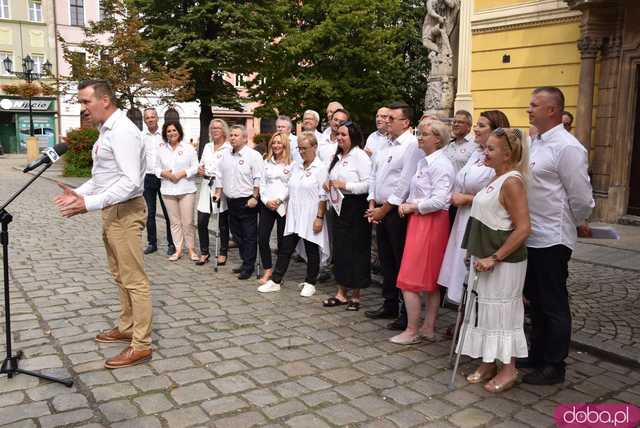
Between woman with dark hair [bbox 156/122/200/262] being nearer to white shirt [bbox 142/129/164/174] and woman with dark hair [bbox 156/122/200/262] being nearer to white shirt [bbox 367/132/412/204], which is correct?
white shirt [bbox 142/129/164/174]

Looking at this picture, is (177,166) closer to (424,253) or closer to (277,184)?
(277,184)

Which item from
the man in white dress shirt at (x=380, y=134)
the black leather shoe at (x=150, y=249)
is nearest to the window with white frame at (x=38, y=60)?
the black leather shoe at (x=150, y=249)

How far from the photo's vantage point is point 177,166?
8250 millimetres

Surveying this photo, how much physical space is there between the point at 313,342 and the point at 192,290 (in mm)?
2257

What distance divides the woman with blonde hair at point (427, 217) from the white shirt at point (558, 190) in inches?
34.2

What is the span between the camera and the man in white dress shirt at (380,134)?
6.87 meters

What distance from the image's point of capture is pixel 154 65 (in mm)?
22188

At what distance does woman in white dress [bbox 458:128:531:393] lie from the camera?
392cm

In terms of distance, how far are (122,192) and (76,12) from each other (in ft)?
153

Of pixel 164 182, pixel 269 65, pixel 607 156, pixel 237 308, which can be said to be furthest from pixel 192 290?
pixel 269 65

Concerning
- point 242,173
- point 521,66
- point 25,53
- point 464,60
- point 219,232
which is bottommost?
point 219,232

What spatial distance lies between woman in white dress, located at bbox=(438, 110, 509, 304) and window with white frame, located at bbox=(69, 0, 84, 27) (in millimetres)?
46240

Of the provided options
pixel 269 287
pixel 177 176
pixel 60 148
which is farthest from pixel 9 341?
pixel 177 176

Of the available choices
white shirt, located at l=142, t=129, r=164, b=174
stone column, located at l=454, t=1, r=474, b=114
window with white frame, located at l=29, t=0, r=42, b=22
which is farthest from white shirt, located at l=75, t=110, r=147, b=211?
window with white frame, located at l=29, t=0, r=42, b=22
